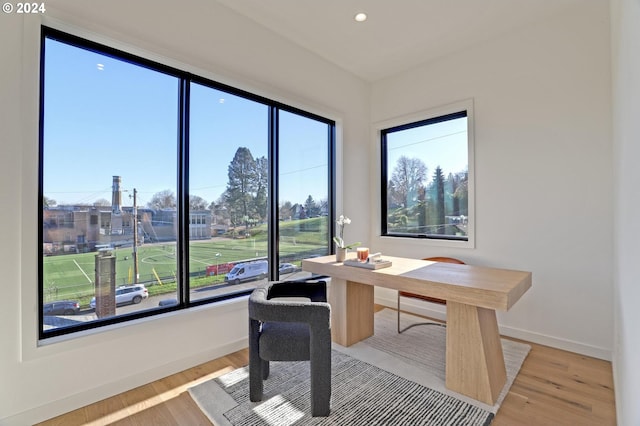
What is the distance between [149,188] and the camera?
2260 millimetres

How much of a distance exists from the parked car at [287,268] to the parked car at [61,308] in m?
1.65

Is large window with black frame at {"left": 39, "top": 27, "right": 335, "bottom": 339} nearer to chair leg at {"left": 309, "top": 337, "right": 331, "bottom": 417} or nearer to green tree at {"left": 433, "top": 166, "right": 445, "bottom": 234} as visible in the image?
chair leg at {"left": 309, "top": 337, "right": 331, "bottom": 417}

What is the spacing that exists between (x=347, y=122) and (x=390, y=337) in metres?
2.52

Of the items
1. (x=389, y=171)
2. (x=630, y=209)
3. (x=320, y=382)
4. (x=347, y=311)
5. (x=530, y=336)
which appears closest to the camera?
(x=630, y=209)

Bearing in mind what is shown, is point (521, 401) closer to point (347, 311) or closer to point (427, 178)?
point (347, 311)

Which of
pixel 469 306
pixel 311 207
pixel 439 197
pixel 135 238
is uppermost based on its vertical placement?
pixel 439 197

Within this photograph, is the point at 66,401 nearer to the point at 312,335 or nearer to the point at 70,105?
the point at 312,335

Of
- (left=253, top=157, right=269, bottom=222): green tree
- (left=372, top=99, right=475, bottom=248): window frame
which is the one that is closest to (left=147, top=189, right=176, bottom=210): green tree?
(left=253, top=157, right=269, bottom=222): green tree

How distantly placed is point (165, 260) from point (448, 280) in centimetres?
206

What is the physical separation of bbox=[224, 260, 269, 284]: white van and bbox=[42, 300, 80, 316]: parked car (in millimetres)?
1050

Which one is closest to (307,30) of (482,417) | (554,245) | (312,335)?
(312,335)

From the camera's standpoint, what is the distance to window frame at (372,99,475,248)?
3.16 meters

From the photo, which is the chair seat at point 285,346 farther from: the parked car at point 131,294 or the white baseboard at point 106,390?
the parked car at point 131,294

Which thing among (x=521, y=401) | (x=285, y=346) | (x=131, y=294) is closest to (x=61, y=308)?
(x=131, y=294)
